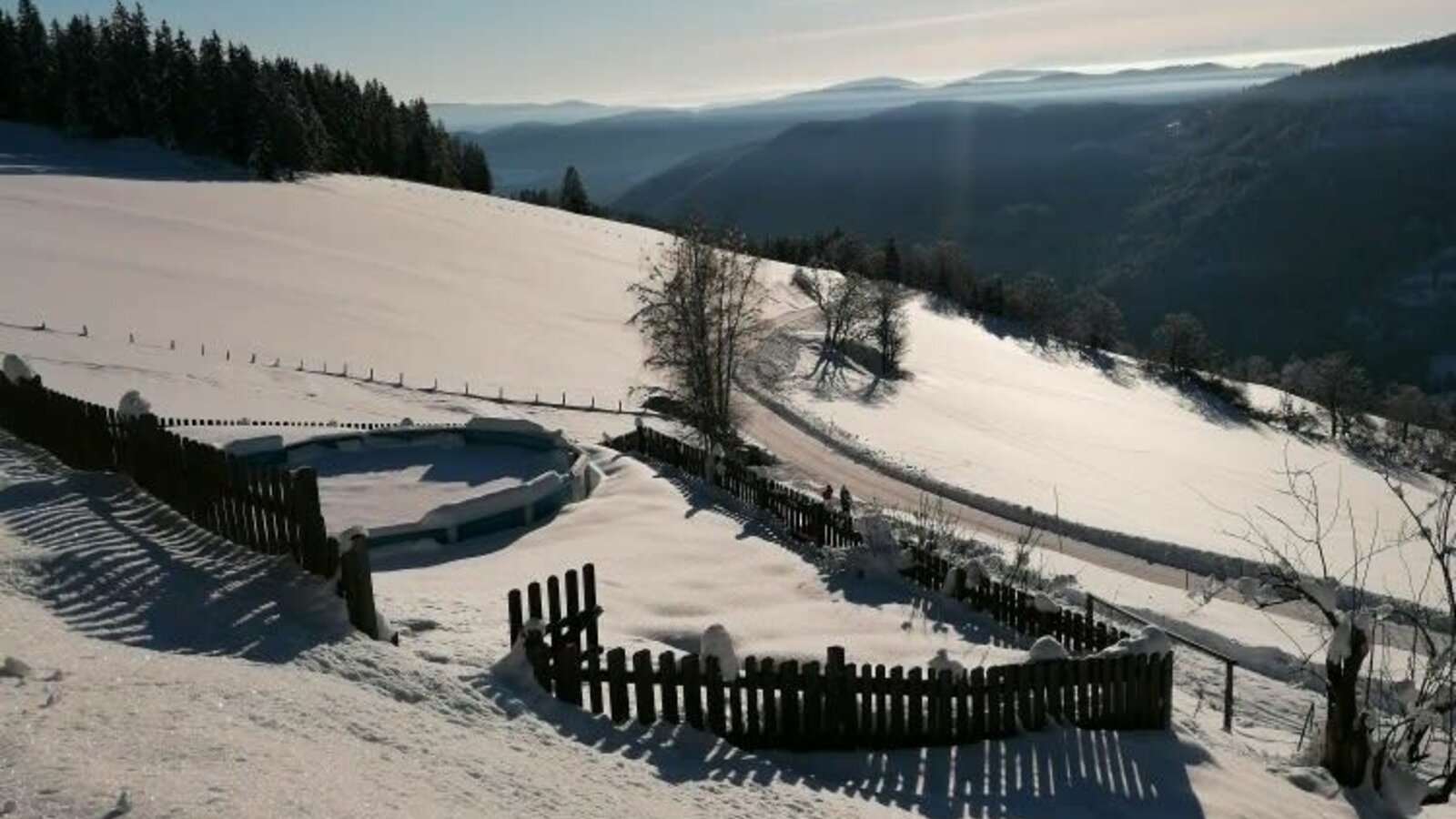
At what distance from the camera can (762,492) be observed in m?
19.3

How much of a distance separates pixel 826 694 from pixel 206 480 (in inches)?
242

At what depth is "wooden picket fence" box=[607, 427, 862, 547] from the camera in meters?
17.2

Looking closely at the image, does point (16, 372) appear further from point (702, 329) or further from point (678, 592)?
point (702, 329)

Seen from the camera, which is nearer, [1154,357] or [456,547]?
[456,547]

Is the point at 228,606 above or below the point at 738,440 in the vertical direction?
Answer: above

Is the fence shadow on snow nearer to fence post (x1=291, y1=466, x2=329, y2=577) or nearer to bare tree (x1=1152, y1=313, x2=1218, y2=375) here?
fence post (x1=291, y1=466, x2=329, y2=577)

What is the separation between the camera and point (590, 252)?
246 ft

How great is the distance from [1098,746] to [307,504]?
23.4 feet

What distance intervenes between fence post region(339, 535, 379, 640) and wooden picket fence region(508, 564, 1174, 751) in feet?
3.61

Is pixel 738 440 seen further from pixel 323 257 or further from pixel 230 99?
pixel 230 99

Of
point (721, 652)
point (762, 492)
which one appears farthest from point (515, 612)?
point (762, 492)

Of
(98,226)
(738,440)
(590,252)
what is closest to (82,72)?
(98,226)

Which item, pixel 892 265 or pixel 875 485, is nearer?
pixel 875 485

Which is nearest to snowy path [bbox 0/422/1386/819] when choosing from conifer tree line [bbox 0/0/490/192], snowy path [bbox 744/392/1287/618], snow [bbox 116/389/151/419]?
snow [bbox 116/389/151/419]
